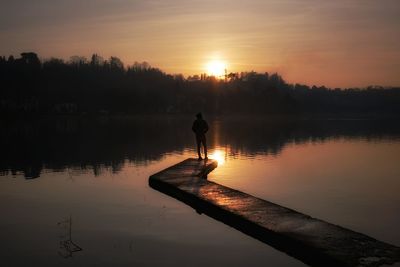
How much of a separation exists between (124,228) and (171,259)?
2.95 meters

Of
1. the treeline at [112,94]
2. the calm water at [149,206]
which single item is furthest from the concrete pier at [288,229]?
the treeline at [112,94]

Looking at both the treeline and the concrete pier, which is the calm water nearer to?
the concrete pier

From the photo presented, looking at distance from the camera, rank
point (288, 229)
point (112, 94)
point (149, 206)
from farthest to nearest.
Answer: point (112, 94)
point (149, 206)
point (288, 229)

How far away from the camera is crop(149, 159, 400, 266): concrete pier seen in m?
9.00

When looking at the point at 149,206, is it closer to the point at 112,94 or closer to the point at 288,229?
the point at 288,229

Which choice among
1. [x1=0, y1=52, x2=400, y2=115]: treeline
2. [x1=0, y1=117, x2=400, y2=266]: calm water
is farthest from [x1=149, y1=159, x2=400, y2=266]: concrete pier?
[x1=0, y1=52, x2=400, y2=115]: treeline

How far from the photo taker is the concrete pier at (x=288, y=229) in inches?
354

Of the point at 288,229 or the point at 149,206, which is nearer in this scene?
the point at 288,229

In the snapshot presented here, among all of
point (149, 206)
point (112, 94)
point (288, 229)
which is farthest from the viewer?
point (112, 94)

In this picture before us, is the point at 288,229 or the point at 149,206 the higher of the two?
the point at 288,229

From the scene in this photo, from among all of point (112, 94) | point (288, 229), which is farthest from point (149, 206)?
point (112, 94)

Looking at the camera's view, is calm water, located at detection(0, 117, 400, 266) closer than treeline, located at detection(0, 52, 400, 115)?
Yes

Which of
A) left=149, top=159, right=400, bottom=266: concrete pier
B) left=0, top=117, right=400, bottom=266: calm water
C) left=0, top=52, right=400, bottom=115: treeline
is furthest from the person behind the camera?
left=0, top=52, right=400, bottom=115: treeline

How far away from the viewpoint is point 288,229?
1076 cm
